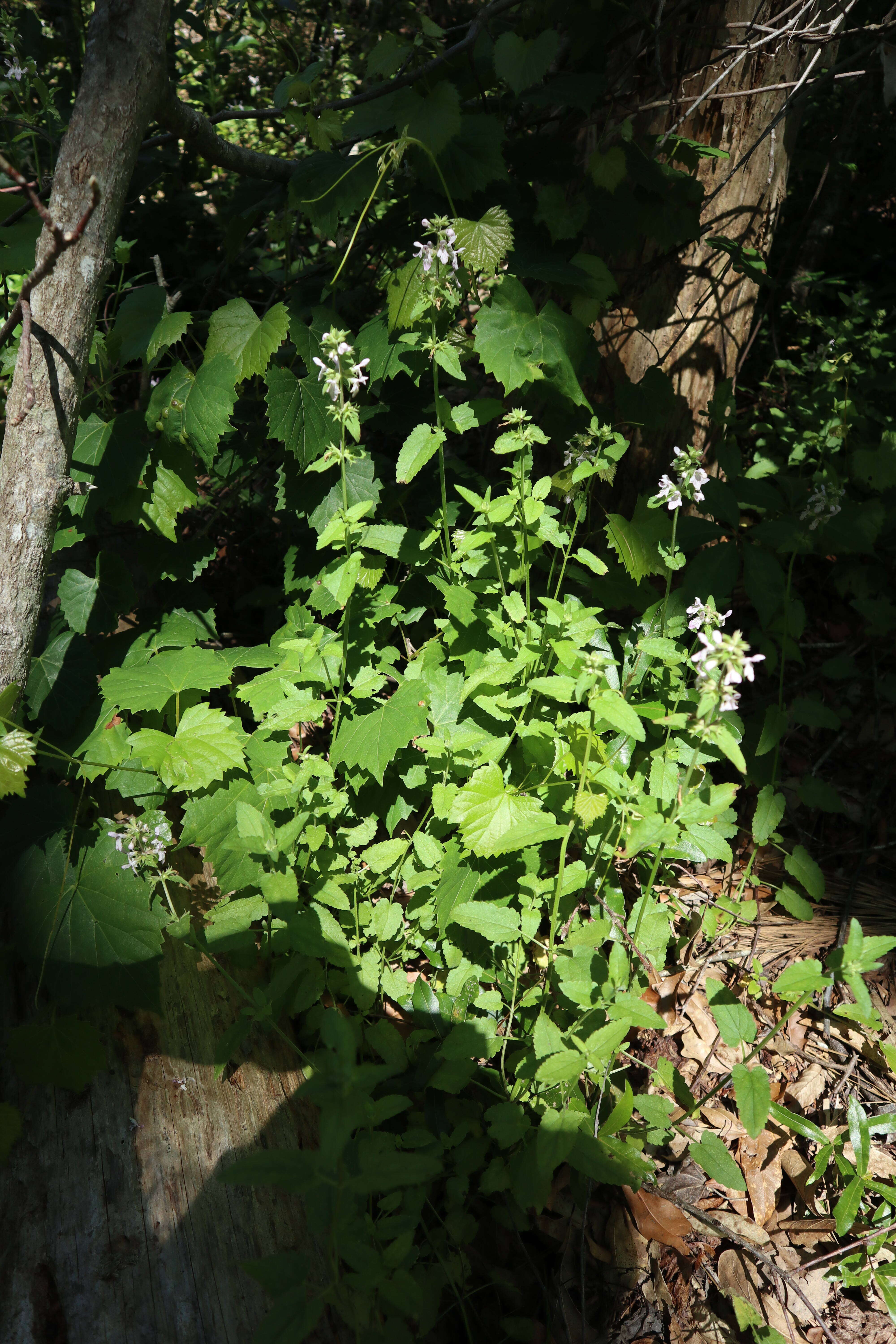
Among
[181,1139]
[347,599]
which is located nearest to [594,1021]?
[181,1139]

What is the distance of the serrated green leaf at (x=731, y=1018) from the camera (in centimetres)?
159

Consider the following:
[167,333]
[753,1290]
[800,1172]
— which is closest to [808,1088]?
[800,1172]

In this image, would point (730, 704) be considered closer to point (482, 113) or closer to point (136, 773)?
point (136, 773)

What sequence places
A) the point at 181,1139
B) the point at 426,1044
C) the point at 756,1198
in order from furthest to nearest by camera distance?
the point at 426,1044 → the point at 756,1198 → the point at 181,1139

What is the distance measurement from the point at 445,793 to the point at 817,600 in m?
1.96

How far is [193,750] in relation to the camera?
6.21 feet

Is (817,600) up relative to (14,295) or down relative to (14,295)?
down

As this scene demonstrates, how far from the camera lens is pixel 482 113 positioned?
2.12m

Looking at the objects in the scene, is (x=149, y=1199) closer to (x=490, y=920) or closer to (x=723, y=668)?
(x=490, y=920)

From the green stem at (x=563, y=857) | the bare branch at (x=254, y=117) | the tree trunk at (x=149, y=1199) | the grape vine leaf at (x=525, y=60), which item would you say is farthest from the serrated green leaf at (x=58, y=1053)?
the grape vine leaf at (x=525, y=60)

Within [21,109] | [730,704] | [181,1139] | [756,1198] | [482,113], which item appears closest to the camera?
[730,704]

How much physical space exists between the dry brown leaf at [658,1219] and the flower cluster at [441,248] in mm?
2068

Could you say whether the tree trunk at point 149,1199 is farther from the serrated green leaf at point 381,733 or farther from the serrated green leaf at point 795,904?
the serrated green leaf at point 795,904

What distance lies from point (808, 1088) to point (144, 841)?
176 centimetres
